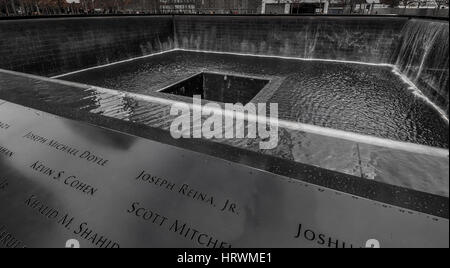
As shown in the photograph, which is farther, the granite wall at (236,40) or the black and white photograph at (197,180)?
the granite wall at (236,40)

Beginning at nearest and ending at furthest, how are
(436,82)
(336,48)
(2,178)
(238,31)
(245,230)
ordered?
(245,230) < (2,178) < (436,82) < (336,48) < (238,31)

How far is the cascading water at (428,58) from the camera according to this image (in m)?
5.21

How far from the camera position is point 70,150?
63.2 inches

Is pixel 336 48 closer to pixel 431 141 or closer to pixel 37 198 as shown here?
pixel 431 141

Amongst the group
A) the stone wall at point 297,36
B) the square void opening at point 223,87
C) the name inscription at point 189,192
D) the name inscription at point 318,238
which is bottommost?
the square void opening at point 223,87

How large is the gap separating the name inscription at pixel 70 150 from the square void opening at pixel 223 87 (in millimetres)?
5142

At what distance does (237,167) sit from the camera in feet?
4.57

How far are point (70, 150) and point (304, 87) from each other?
5.57 meters

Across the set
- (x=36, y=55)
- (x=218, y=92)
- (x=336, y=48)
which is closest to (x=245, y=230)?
(x=218, y=92)

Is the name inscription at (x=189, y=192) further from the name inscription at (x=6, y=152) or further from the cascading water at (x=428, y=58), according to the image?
the cascading water at (x=428, y=58)

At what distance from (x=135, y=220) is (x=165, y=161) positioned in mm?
369

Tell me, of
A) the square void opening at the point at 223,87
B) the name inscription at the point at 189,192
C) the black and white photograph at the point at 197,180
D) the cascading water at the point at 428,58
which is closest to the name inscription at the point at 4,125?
the black and white photograph at the point at 197,180

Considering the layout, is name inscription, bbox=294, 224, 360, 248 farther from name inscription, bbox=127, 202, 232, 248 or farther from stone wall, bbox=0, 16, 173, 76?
stone wall, bbox=0, 16, 173, 76

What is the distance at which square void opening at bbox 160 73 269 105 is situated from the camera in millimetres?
7125
